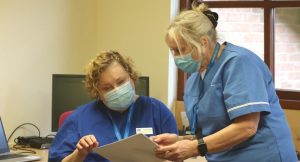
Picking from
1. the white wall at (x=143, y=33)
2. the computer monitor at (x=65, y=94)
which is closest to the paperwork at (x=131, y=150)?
the computer monitor at (x=65, y=94)

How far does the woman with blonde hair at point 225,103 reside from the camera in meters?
1.43

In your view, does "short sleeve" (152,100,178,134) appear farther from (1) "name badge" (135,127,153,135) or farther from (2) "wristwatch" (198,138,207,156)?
(2) "wristwatch" (198,138,207,156)

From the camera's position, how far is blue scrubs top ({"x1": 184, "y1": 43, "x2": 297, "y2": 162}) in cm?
143

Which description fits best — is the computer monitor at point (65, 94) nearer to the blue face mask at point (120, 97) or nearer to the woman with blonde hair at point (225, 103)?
the blue face mask at point (120, 97)

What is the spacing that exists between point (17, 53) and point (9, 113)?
42cm

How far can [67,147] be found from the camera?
179cm

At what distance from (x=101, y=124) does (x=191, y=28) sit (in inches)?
24.6

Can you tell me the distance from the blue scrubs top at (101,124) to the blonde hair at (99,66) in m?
0.09

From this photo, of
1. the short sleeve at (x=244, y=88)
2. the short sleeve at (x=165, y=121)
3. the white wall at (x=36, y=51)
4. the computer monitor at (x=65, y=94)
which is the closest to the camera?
the short sleeve at (x=244, y=88)

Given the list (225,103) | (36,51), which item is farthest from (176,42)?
(36,51)

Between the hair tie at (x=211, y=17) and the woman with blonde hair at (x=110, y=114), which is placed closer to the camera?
the hair tie at (x=211, y=17)

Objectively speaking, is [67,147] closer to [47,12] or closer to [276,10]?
[47,12]

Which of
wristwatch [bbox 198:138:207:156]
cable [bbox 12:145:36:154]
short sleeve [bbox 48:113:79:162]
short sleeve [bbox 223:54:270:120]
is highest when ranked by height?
short sleeve [bbox 223:54:270:120]

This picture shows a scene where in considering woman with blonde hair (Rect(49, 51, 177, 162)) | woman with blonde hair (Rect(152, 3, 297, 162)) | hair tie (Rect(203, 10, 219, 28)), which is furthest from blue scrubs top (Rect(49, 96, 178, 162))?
hair tie (Rect(203, 10, 219, 28))
